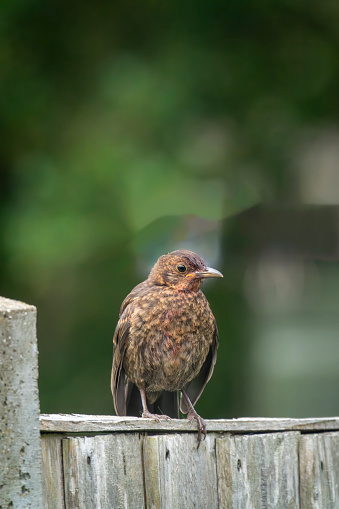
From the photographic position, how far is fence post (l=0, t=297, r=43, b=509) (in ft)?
4.69

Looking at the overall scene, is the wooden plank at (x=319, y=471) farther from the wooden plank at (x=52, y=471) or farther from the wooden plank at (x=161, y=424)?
the wooden plank at (x=52, y=471)

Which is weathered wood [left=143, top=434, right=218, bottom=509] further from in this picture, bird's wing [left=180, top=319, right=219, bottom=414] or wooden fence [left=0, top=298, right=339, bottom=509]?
bird's wing [left=180, top=319, right=219, bottom=414]

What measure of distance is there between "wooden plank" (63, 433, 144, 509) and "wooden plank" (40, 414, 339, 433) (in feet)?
0.08

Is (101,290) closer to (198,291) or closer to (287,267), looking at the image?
(287,267)

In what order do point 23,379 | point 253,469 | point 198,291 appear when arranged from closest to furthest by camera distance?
1. point 23,379
2. point 253,469
3. point 198,291

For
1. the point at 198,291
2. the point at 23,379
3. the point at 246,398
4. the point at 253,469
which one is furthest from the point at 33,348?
the point at 246,398

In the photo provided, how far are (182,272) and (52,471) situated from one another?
1433 millimetres

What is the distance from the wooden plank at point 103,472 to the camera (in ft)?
5.78

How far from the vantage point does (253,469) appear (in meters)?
2.15

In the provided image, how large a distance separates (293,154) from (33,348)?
11.4 ft

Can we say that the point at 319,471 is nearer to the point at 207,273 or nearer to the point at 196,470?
the point at 196,470

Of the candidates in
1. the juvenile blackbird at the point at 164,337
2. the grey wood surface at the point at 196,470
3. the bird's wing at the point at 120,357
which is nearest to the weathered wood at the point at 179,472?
the grey wood surface at the point at 196,470

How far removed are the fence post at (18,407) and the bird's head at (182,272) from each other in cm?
157

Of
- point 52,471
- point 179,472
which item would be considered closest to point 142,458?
point 179,472
